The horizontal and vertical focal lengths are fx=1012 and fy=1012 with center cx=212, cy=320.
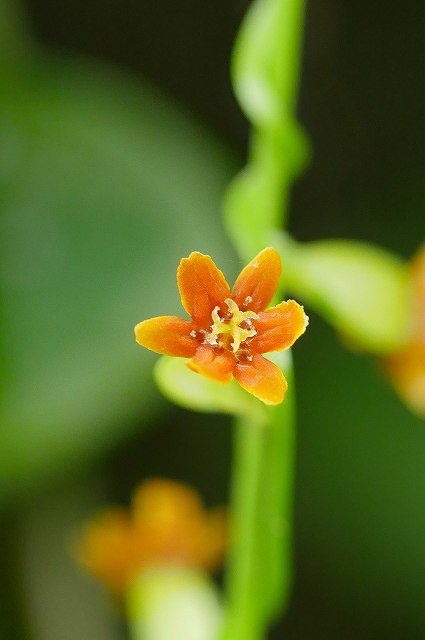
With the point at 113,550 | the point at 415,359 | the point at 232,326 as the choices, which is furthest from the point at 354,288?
the point at 113,550

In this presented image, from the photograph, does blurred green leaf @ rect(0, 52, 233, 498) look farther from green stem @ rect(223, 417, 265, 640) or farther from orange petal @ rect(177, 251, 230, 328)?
orange petal @ rect(177, 251, 230, 328)

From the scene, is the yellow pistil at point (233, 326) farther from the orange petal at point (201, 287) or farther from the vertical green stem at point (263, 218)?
the vertical green stem at point (263, 218)

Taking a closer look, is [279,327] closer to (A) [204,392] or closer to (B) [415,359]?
(A) [204,392]

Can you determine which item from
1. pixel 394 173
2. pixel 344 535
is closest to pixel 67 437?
pixel 344 535

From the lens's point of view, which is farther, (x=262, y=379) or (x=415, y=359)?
(x=415, y=359)

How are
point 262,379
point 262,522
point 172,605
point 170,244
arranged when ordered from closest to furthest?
point 262,379 < point 262,522 < point 172,605 < point 170,244

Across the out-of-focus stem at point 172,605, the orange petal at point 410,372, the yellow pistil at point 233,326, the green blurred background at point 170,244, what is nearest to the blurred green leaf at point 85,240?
the green blurred background at point 170,244
